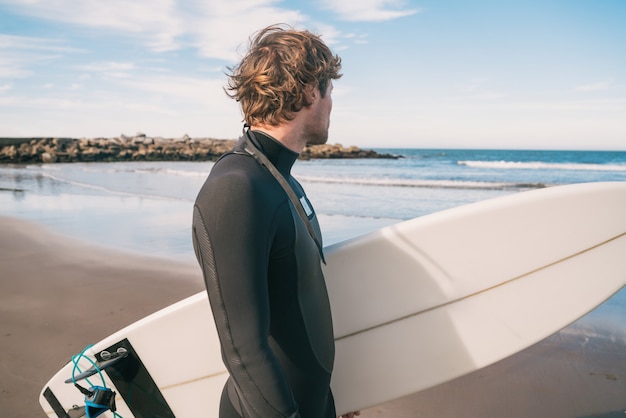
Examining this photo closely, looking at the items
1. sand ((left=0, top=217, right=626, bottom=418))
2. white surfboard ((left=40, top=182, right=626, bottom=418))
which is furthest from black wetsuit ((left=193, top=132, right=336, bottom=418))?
sand ((left=0, top=217, right=626, bottom=418))

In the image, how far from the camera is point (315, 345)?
1.17 meters

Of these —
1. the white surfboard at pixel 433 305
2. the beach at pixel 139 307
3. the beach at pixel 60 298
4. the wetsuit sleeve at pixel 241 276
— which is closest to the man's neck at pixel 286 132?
the wetsuit sleeve at pixel 241 276

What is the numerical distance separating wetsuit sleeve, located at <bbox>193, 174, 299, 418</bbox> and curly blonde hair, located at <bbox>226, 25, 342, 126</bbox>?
25 centimetres

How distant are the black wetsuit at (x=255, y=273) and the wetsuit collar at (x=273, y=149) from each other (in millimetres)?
24

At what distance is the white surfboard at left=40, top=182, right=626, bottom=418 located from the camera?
183cm

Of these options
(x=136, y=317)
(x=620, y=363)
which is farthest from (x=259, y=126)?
(x=136, y=317)

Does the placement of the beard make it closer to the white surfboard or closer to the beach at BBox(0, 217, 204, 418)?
the white surfboard

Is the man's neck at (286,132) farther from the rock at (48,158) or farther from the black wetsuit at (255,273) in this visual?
the rock at (48,158)

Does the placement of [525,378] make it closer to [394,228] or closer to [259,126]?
[394,228]

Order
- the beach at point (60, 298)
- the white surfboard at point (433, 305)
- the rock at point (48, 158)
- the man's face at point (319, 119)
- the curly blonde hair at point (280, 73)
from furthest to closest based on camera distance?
the rock at point (48, 158), the beach at point (60, 298), the white surfboard at point (433, 305), the man's face at point (319, 119), the curly blonde hair at point (280, 73)

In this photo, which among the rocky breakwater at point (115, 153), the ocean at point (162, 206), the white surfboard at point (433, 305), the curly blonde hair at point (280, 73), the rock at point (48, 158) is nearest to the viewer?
the curly blonde hair at point (280, 73)

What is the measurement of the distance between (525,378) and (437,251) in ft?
4.27

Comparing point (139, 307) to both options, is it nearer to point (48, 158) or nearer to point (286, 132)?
point (286, 132)

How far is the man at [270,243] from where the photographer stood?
92 cm
